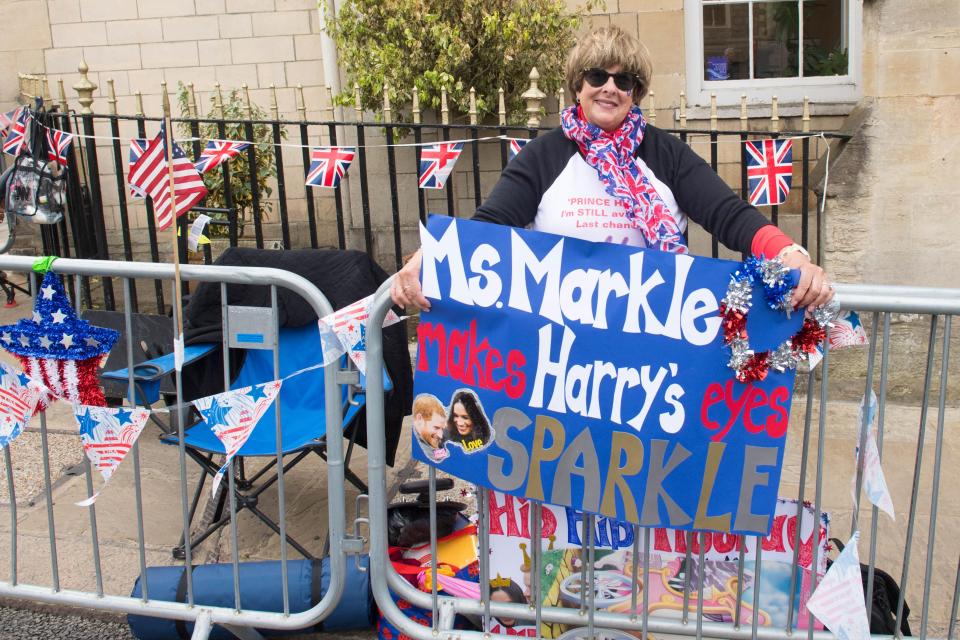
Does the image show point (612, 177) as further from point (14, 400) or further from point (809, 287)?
point (14, 400)

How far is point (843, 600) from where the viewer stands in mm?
2641

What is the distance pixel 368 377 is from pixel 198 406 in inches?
23.6

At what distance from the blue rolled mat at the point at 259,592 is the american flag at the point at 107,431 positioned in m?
0.47

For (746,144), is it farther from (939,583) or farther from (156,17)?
(156,17)

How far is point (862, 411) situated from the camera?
8.77 ft

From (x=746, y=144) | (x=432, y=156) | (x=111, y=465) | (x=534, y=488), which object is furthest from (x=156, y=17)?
(x=534, y=488)

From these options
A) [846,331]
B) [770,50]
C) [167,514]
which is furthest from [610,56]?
[770,50]

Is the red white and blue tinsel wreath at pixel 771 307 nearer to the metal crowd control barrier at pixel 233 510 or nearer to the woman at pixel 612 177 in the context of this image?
the woman at pixel 612 177

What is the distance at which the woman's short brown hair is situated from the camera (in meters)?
2.78

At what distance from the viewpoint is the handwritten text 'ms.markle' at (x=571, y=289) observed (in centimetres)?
252

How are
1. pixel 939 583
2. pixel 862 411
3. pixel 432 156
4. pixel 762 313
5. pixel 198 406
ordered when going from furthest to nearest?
pixel 432 156 → pixel 939 583 → pixel 198 406 → pixel 862 411 → pixel 762 313

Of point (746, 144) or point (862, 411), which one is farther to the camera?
point (746, 144)

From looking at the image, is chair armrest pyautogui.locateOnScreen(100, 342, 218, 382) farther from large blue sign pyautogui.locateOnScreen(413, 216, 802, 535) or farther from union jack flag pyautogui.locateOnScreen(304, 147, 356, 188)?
union jack flag pyautogui.locateOnScreen(304, 147, 356, 188)

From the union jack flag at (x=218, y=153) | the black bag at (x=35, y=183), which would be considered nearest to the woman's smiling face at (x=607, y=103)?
the union jack flag at (x=218, y=153)
